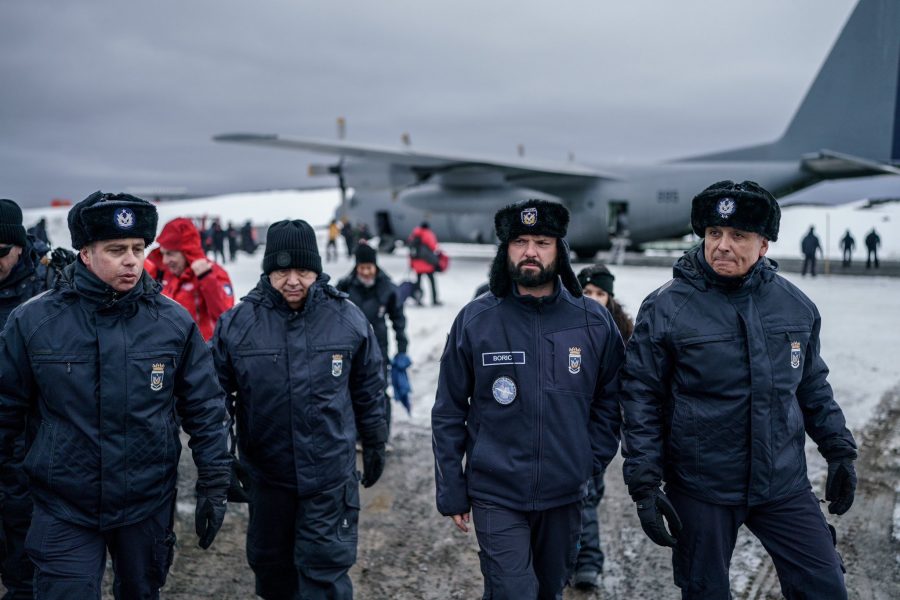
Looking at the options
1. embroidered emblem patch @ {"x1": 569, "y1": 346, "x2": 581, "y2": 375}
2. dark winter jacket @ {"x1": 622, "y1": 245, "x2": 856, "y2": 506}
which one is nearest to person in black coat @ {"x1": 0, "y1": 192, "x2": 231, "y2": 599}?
embroidered emblem patch @ {"x1": 569, "y1": 346, "x2": 581, "y2": 375}

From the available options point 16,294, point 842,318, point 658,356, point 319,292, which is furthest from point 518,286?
point 842,318

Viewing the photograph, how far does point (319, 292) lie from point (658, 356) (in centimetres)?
177

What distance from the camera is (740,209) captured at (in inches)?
111

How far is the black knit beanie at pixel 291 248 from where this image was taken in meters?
3.44

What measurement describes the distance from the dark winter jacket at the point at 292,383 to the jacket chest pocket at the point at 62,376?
0.80 metres

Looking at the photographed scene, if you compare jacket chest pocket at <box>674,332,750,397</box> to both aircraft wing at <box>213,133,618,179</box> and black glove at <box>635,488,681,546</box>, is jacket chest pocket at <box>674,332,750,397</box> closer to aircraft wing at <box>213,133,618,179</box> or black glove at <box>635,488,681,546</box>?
black glove at <box>635,488,681,546</box>

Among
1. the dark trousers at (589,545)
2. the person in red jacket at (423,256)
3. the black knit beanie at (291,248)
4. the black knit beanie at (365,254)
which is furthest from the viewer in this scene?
the person in red jacket at (423,256)

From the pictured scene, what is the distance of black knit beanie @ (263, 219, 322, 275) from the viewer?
11.3ft

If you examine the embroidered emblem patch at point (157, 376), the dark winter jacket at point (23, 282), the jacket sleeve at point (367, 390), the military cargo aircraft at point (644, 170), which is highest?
the military cargo aircraft at point (644, 170)

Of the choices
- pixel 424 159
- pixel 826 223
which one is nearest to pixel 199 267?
pixel 424 159

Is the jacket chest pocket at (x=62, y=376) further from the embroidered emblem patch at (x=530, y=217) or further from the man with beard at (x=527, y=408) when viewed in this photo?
the embroidered emblem patch at (x=530, y=217)

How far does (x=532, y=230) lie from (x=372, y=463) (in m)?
1.56

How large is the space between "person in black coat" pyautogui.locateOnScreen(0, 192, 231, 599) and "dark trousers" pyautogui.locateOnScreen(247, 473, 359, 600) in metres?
0.49

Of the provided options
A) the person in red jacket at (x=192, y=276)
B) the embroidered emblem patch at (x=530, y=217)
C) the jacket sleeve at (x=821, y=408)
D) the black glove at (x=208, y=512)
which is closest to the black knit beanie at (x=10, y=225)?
the person in red jacket at (x=192, y=276)
